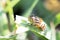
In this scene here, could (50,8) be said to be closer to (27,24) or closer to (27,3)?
(27,3)

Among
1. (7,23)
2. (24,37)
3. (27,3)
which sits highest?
(27,3)

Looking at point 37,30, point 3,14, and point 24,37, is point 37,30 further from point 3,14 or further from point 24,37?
point 3,14

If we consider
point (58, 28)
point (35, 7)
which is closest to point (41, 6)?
point (35, 7)

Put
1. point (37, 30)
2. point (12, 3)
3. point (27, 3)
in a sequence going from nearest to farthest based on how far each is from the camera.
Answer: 1. point (37, 30)
2. point (12, 3)
3. point (27, 3)

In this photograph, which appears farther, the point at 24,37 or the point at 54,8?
the point at 54,8

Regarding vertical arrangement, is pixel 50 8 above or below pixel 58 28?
above

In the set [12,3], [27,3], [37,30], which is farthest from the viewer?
[27,3]

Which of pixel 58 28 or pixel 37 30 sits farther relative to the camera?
pixel 58 28

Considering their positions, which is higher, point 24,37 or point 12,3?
point 12,3

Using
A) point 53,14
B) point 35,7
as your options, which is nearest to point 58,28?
point 53,14
